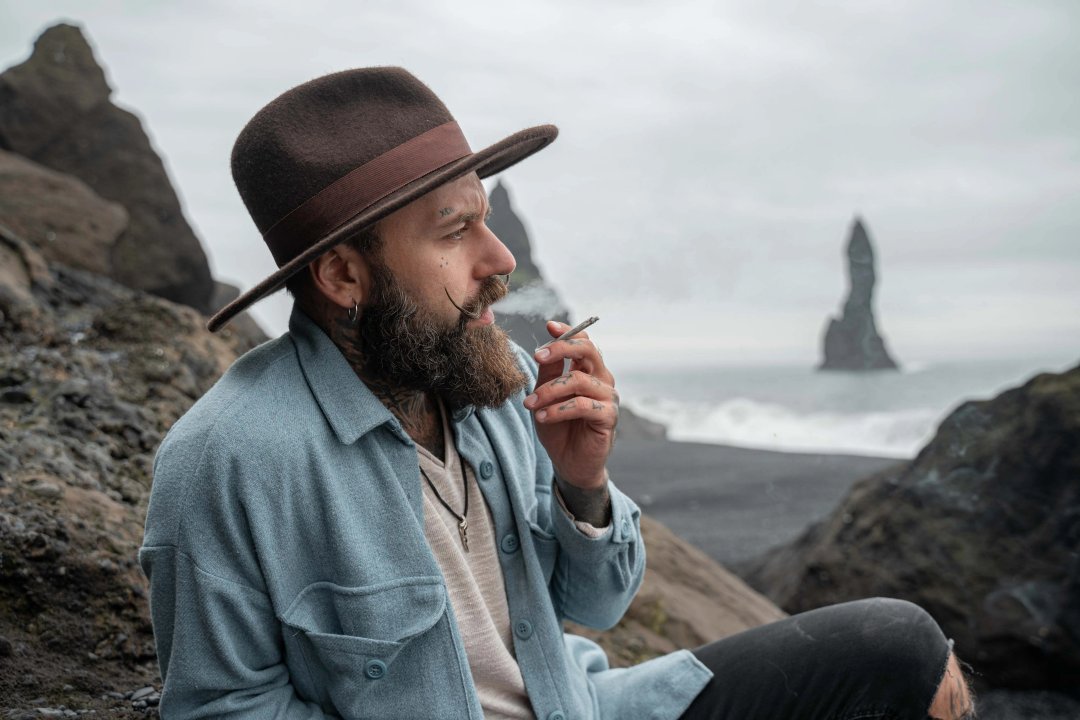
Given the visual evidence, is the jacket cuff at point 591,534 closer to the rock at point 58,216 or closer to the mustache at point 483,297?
the mustache at point 483,297

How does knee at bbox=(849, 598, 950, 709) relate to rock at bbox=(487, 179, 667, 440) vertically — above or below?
below

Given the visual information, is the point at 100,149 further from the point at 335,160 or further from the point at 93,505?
the point at 335,160

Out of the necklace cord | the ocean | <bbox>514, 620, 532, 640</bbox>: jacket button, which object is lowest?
the ocean

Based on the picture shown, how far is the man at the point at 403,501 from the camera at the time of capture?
1.69 metres

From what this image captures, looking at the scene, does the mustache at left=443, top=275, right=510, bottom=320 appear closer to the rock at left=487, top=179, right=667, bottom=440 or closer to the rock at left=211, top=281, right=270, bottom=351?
the rock at left=487, top=179, right=667, bottom=440

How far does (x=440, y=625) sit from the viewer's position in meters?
1.79

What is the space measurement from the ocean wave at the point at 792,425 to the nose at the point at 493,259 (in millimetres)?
13923

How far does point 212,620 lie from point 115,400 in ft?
8.64

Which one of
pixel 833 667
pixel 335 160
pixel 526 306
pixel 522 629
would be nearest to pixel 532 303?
pixel 526 306

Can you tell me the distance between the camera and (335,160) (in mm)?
1802

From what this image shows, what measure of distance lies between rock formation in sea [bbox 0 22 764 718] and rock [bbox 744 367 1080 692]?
34.4 inches

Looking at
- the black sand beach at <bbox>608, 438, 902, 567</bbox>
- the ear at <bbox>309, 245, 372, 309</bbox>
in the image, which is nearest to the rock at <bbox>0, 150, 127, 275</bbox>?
the black sand beach at <bbox>608, 438, 902, 567</bbox>

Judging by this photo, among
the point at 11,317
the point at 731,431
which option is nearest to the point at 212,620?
the point at 11,317

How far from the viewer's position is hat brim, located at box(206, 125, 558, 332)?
68.6 inches
